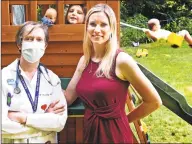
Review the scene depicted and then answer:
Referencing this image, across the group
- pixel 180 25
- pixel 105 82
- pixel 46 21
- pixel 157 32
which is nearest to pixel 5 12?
pixel 46 21

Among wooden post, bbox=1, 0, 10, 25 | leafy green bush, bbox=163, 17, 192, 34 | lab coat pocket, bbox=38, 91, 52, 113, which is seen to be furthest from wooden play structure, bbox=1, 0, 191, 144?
leafy green bush, bbox=163, 17, 192, 34

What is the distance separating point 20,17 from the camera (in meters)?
2.40

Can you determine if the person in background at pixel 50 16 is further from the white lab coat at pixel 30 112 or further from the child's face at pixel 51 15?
the white lab coat at pixel 30 112

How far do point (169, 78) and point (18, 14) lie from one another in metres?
0.77

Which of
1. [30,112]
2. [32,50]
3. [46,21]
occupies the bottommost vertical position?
[30,112]

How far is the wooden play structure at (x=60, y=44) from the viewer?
236 cm

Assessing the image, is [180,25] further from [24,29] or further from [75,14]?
[24,29]

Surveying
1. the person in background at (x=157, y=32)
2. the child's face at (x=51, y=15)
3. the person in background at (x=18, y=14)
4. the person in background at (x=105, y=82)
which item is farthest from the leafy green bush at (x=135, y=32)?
the person in background at (x=18, y=14)

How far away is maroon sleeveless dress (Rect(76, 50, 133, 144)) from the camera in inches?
89.2

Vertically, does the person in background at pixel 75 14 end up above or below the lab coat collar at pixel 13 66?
above

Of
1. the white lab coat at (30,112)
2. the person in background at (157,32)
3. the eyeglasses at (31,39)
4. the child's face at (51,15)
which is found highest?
the child's face at (51,15)

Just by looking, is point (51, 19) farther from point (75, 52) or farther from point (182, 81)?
point (182, 81)

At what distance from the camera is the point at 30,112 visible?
231 centimetres

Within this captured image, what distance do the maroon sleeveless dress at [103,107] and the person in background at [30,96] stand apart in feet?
→ 0.39
